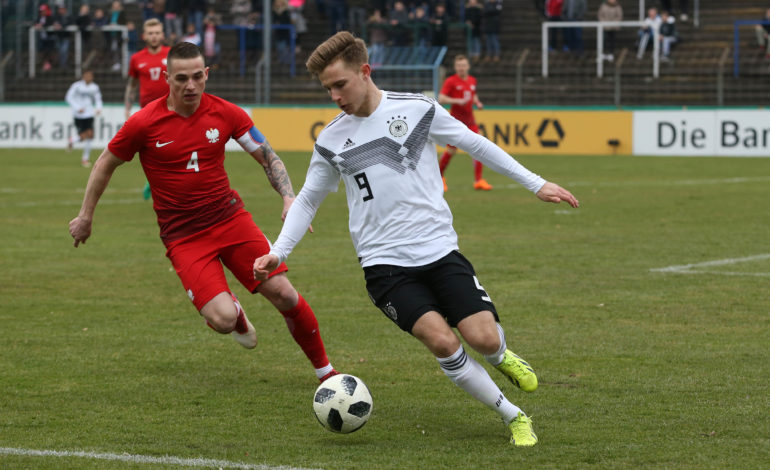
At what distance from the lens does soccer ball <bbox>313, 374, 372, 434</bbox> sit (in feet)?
19.1

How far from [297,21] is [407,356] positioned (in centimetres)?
2873

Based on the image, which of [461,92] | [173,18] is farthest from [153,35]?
[173,18]

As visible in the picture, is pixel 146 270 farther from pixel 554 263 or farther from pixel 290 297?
pixel 290 297

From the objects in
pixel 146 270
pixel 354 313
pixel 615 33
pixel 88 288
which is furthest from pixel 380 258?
pixel 615 33

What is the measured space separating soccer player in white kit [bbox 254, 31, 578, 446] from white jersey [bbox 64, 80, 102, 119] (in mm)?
25022

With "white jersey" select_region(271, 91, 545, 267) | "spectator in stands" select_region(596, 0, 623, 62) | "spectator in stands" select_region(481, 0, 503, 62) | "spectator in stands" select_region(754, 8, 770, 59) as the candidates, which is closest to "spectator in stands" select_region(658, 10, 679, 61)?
"spectator in stands" select_region(596, 0, 623, 62)

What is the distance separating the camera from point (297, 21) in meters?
35.6

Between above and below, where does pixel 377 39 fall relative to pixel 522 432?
above

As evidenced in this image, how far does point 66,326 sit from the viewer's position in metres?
9.00

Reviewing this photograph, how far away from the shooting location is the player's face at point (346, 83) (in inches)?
224

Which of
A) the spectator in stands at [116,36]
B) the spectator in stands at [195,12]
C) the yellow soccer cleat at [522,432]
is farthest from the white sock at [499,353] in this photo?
the spectator in stands at [116,36]

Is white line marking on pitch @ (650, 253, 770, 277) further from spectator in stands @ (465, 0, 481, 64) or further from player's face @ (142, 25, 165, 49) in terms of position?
spectator in stands @ (465, 0, 481, 64)

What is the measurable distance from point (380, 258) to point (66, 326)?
3982 millimetres

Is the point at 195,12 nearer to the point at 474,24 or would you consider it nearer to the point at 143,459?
the point at 474,24
